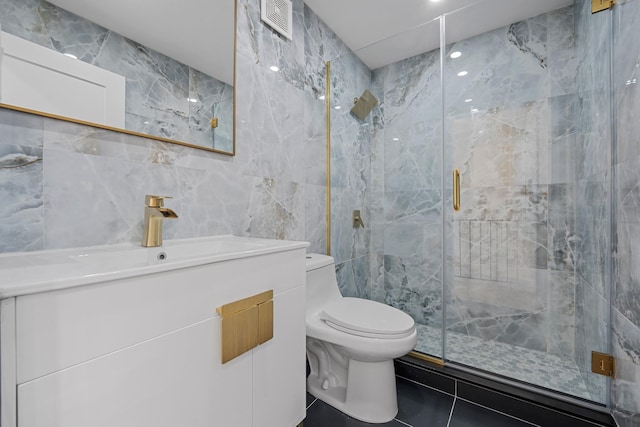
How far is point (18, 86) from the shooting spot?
734 mm

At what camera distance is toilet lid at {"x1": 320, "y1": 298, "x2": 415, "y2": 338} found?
1246 millimetres

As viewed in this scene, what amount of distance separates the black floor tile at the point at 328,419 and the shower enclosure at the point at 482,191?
0.62 meters

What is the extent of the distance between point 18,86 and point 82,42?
224 mm

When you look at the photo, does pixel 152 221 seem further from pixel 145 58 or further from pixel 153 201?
pixel 145 58

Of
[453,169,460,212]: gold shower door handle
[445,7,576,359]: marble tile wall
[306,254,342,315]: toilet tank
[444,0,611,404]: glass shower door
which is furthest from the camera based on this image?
[453,169,460,212]: gold shower door handle

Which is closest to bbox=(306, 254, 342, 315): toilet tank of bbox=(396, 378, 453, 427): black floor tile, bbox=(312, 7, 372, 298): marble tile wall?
bbox=(312, 7, 372, 298): marble tile wall

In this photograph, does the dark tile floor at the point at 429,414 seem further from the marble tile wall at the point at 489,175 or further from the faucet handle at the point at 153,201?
the faucet handle at the point at 153,201

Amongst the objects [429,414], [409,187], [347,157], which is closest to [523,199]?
[409,187]

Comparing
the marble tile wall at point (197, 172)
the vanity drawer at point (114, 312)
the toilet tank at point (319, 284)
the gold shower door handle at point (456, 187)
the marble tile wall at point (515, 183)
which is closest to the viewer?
the vanity drawer at point (114, 312)

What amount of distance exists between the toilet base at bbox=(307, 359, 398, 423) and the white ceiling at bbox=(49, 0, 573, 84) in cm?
147

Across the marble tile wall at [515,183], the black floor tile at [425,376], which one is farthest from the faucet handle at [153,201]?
the marble tile wall at [515,183]

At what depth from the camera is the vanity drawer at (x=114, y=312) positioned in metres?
0.45

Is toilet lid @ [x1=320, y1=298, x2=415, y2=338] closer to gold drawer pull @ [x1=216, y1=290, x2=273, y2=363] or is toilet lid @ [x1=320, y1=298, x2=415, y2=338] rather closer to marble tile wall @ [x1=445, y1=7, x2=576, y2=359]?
gold drawer pull @ [x1=216, y1=290, x2=273, y2=363]

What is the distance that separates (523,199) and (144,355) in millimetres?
2199
